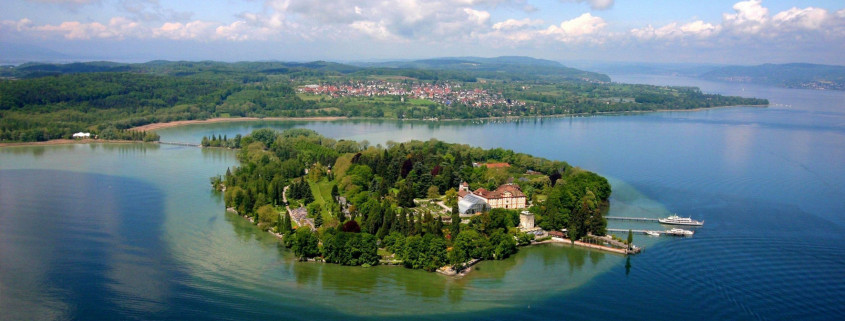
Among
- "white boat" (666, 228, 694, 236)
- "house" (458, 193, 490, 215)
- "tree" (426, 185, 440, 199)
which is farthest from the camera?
"tree" (426, 185, 440, 199)

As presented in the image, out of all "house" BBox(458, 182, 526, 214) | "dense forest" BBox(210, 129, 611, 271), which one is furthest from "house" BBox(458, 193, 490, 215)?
"dense forest" BBox(210, 129, 611, 271)

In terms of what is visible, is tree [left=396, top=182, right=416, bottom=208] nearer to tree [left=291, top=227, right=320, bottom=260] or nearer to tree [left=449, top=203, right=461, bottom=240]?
tree [left=449, top=203, right=461, bottom=240]

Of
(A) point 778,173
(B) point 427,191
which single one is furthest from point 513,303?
(A) point 778,173

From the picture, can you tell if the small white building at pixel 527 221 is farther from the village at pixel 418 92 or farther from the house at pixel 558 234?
the village at pixel 418 92

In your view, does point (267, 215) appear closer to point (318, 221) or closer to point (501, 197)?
point (318, 221)

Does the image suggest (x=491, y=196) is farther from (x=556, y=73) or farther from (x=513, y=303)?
(x=556, y=73)

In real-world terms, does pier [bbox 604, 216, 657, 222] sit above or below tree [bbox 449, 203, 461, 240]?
below

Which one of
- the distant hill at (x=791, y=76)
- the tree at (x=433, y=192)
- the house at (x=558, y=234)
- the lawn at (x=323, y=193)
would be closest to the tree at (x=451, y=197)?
the tree at (x=433, y=192)

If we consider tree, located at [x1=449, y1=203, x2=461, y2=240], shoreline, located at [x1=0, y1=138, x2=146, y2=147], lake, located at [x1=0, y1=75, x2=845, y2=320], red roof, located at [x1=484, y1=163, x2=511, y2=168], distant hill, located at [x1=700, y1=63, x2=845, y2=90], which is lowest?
lake, located at [x1=0, y1=75, x2=845, y2=320]

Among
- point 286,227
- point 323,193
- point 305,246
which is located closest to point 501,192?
point 323,193
